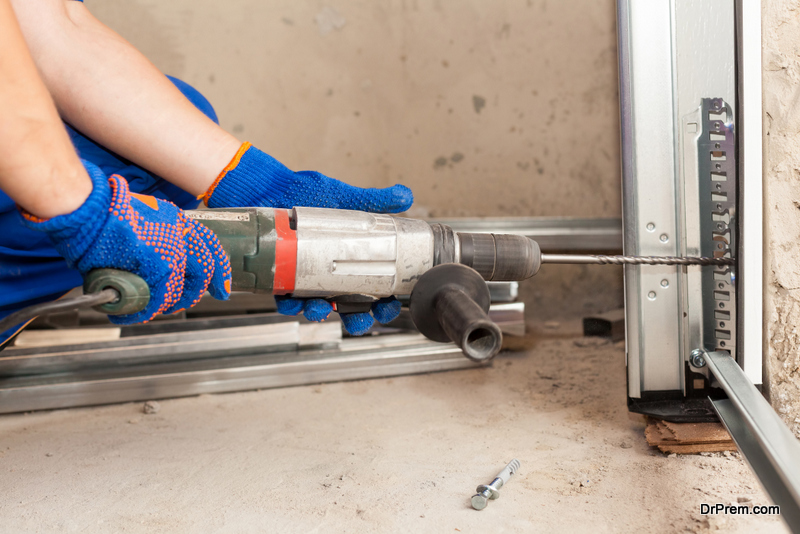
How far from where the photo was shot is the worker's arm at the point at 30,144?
0.60m

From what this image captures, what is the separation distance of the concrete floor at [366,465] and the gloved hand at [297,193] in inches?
12.2

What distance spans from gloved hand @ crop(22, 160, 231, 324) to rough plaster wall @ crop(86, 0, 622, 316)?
1.68m

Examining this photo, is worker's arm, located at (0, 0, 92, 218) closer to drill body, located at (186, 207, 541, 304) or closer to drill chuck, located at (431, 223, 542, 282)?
drill body, located at (186, 207, 541, 304)

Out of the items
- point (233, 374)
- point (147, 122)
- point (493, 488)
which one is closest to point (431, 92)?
point (233, 374)

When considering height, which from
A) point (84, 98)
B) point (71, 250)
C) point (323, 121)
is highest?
point (323, 121)

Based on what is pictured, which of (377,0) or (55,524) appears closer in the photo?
(55,524)

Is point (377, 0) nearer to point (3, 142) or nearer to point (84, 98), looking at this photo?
point (84, 98)

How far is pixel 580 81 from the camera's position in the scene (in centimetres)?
229

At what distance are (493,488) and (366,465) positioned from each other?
27 centimetres

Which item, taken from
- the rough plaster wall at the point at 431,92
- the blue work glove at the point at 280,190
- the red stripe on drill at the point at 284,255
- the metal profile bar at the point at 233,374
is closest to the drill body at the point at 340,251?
the red stripe on drill at the point at 284,255

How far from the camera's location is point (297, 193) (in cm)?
100

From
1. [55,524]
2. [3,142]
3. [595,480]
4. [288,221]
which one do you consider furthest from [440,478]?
[3,142]

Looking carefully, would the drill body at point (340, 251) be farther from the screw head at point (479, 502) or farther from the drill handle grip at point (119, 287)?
the screw head at point (479, 502)

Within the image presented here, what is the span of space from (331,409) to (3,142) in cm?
97
